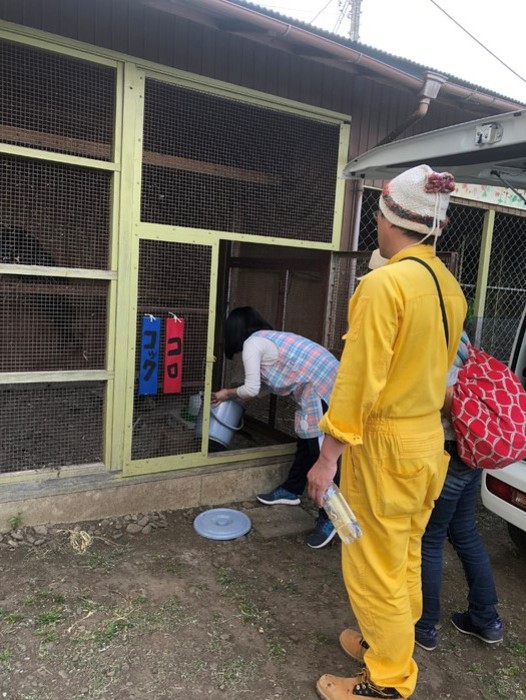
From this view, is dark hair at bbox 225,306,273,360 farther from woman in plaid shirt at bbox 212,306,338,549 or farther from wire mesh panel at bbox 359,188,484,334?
wire mesh panel at bbox 359,188,484,334

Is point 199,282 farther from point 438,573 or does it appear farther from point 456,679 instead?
point 456,679

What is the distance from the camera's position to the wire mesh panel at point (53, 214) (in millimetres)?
3100

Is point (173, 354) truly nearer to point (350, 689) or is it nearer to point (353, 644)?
point (353, 644)

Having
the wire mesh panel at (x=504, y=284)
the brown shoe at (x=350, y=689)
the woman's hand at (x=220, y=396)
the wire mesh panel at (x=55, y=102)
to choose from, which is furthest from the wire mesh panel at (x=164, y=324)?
the wire mesh panel at (x=504, y=284)

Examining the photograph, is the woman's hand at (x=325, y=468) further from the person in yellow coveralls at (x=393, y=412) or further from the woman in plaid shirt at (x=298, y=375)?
the woman in plaid shirt at (x=298, y=375)

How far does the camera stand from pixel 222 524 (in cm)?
363

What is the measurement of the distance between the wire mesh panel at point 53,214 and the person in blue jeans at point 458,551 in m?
2.25

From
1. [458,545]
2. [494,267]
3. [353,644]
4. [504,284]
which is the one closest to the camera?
[353,644]

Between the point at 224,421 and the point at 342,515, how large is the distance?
7.14 feet

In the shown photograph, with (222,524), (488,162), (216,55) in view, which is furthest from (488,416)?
(216,55)

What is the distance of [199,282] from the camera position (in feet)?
12.1

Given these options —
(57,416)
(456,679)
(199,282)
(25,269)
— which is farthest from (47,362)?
(456,679)

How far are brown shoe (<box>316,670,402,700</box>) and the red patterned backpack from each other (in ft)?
3.13

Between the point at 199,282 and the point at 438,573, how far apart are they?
7.45 ft
